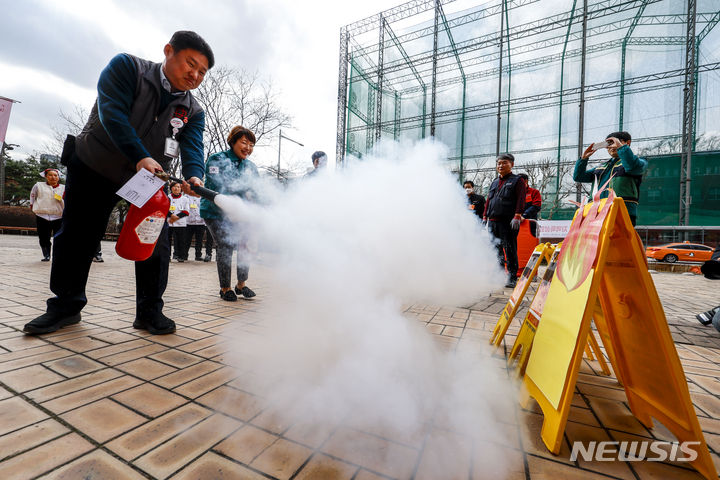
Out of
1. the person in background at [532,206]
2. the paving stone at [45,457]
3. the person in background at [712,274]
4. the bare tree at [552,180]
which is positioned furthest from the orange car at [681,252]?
the paving stone at [45,457]

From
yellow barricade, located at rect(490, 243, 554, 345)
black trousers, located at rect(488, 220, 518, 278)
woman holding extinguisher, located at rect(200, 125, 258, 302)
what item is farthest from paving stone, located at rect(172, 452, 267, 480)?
black trousers, located at rect(488, 220, 518, 278)

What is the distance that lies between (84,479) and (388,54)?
63.1ft

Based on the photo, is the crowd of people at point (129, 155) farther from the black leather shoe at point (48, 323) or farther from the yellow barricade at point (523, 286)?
the yellow barricade at point (523, 286)

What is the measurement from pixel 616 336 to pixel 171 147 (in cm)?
287

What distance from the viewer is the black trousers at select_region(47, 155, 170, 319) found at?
2.09 metres

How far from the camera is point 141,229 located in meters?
2.05

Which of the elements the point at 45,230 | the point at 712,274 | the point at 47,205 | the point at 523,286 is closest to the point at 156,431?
the point at 523,286

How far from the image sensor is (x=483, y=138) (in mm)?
16469

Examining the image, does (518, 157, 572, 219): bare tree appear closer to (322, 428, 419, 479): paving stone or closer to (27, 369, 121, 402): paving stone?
(322, 428, 419, 479): paving stone

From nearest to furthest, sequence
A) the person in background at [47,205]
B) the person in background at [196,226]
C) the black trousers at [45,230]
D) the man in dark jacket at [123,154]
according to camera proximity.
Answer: the man in dark jacket at [123,154]
the person in background at [47,205]
the black trousers at [45,230]
the person in background at [196,226]

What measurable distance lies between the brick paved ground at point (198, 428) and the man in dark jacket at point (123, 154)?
25 centimetres

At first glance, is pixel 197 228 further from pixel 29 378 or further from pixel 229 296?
pixel 29 378

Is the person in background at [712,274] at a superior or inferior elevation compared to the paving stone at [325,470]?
superior

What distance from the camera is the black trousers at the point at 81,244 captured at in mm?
2088
